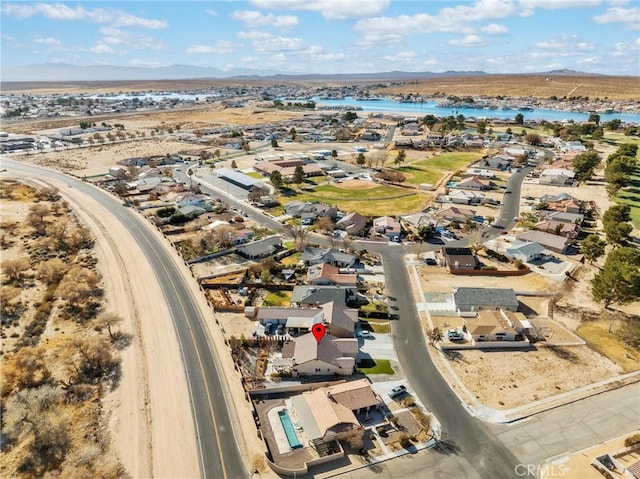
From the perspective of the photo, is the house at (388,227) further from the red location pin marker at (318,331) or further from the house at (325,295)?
the red location pin marker at (318,331)

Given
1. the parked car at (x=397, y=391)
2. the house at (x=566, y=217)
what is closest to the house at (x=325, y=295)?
the parked car at (x=397, y=391)

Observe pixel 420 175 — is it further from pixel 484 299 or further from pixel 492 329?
pixel 492 329

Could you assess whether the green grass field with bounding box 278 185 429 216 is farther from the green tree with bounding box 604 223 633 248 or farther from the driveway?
the driveway

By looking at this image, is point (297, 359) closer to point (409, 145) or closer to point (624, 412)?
point (624, 412)

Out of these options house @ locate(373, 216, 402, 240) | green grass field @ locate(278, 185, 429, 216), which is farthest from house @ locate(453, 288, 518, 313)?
green grass field @ locate(278, 185, 429, 216)

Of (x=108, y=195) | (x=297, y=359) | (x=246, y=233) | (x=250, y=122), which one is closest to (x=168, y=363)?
(x=297, y=359)

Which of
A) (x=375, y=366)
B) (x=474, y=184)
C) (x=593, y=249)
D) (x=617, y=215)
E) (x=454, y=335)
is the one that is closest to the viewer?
(x=375, y=366)

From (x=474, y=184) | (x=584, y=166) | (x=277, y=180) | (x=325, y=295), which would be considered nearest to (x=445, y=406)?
(x=325, y=295)
